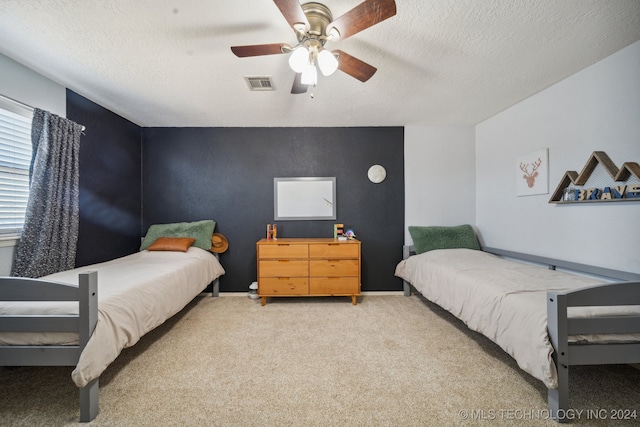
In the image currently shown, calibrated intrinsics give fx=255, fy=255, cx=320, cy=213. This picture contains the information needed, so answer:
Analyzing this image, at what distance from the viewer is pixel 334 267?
300 cm

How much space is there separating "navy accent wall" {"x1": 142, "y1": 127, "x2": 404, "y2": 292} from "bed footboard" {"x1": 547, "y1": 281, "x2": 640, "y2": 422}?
213cm

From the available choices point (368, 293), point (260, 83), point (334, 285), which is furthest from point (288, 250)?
point (260, 83)

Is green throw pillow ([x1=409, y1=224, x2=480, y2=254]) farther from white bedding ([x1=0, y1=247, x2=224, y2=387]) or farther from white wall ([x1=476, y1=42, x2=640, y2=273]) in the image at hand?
white bedding ([x1=0, y1=247, x2=224, y2=387])

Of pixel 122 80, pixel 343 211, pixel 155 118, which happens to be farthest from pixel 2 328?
pixel 343 211

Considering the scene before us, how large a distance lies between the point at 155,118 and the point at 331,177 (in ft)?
7.50

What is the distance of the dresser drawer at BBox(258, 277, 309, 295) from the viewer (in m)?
2.98

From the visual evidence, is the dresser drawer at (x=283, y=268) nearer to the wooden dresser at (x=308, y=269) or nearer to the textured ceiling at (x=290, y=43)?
the wooden dresser at (x=308, y=269)

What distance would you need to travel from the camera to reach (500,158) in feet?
10.1

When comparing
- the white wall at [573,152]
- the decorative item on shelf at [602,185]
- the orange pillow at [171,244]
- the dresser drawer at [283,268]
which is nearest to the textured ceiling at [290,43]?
the white wall at [573,152]

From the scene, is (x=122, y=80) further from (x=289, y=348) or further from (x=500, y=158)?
(x=500, y=158)

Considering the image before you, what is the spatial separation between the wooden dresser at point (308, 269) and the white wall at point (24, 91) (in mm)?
1950

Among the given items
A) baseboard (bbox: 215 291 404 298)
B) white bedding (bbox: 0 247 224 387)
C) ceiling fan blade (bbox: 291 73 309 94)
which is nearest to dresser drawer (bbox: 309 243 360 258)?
baseboard (bbox: 215 291 404 298)

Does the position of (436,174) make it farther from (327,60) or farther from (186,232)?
(186,232)

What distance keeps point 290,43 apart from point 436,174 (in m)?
2.56
